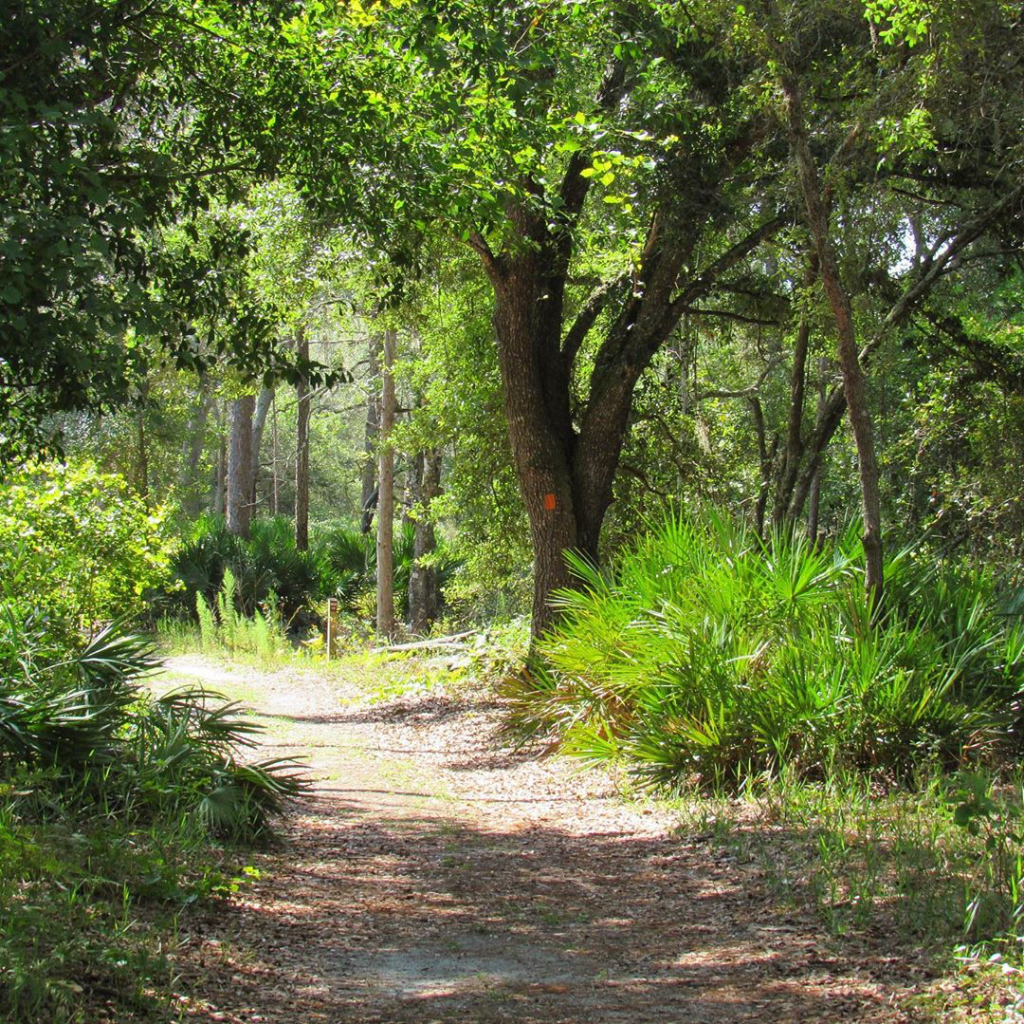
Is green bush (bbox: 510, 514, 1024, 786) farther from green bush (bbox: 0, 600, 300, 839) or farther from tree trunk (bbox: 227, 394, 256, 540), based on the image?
tree trunk (bbox: 227, 394, 256, 540)

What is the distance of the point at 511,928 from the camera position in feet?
17.6

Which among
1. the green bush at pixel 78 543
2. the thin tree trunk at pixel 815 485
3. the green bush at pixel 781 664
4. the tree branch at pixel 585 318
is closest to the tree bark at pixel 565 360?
the tree branch at pixel 585 318

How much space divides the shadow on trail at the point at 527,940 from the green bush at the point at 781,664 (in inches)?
42.6

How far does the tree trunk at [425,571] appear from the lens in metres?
21.6

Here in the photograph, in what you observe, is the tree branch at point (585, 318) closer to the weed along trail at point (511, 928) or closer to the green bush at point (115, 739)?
the weed along trail at point (511, 928)

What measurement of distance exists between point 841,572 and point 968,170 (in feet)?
15.6

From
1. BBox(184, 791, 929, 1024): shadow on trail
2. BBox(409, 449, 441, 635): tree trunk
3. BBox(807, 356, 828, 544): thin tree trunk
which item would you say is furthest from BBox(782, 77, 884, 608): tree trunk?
BBox(409, 449, 441, 635): tree trunk

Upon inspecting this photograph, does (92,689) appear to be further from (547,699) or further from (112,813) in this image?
(547,699)

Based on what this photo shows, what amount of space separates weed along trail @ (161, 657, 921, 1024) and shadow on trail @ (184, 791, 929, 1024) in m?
0.01

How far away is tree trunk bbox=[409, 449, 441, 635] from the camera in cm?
2162

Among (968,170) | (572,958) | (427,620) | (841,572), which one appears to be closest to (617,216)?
(968,170)

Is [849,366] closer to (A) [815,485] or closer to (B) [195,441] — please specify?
(A) [815,485]

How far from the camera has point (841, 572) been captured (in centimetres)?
869

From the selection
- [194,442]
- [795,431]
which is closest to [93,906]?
[795,431]
